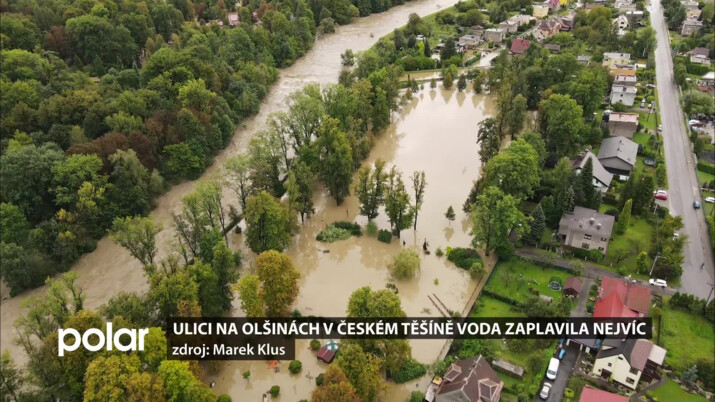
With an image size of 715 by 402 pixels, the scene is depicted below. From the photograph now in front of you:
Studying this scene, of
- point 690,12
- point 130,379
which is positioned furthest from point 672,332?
point 690,12

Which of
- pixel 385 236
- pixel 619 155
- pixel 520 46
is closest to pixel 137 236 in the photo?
pixel 385 236

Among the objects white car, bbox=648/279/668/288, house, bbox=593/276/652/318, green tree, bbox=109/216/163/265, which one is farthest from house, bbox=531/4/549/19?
green tree, bbox=109/216/163/265

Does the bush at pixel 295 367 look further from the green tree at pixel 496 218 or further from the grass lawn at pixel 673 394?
the grass lawn at pixel 673 394

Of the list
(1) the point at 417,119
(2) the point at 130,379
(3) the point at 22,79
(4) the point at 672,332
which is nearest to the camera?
(2) the point at 130,379

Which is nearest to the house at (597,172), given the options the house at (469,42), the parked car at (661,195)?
the parked car at (661,195)

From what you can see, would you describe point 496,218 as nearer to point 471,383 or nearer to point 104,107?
point 471,383

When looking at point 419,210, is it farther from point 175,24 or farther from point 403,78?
point 175,24
